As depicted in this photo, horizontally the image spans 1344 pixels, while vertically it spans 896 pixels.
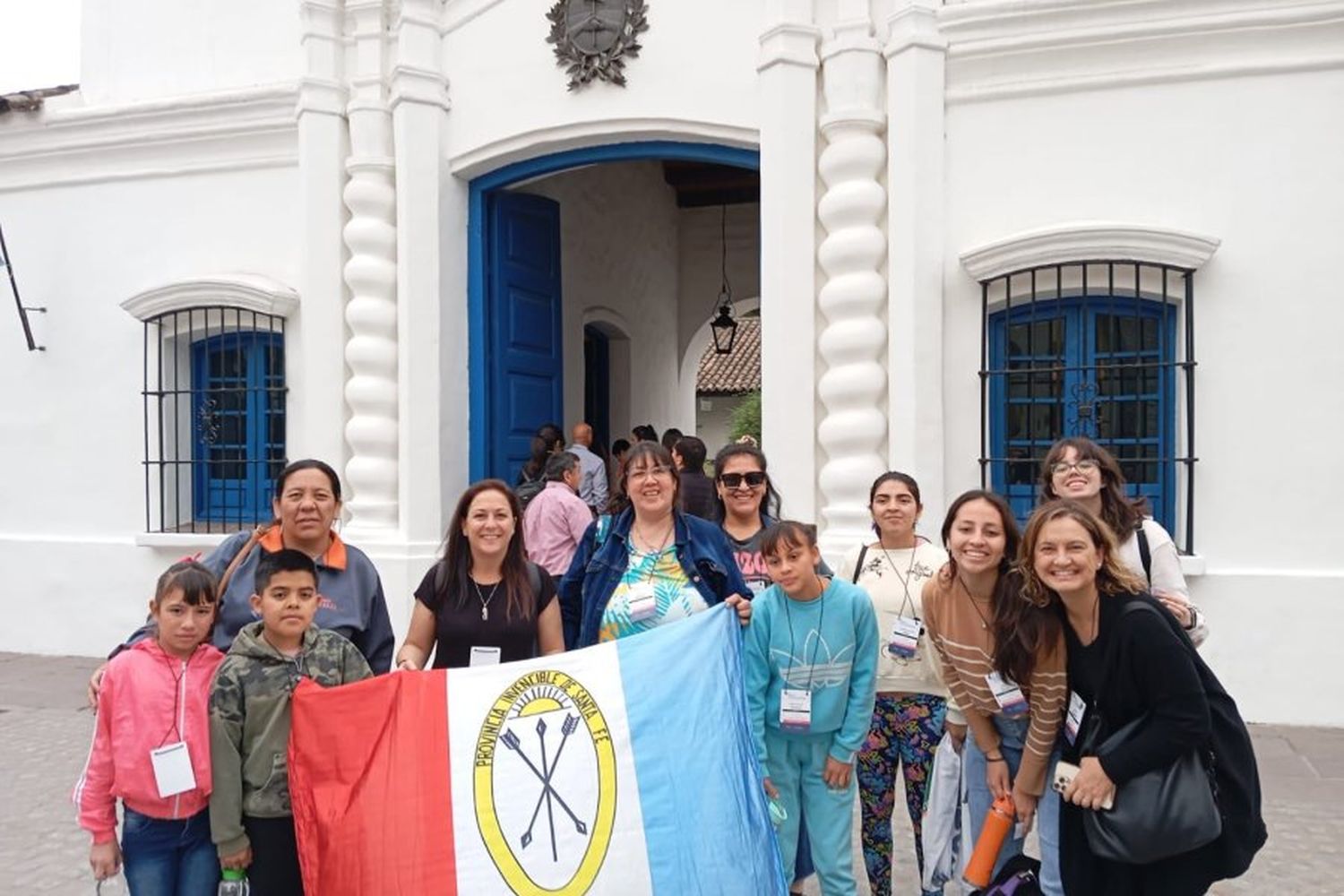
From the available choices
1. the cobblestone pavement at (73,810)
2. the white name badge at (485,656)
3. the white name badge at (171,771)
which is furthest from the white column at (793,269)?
the white name badge at (171,771)

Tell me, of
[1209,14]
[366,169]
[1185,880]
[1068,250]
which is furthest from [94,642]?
[1209,14]

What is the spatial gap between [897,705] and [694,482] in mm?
2054

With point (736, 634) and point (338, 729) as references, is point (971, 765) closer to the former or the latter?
point (736, 634)

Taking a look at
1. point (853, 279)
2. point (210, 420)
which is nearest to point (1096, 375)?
point (853, 279)

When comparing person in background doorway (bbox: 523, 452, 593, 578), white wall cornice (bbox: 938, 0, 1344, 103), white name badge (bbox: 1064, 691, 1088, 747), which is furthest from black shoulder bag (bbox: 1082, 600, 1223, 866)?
white wall cornice (bbox: 938, 0, 1344, 103)

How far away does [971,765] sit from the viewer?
11.8 ft

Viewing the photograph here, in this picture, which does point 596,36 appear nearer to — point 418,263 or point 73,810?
point 418,263

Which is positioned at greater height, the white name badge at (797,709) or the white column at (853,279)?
the white column at (853,279)

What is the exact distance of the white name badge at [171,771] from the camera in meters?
2.90

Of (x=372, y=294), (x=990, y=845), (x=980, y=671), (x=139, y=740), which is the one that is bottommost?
(x=990, y=845)

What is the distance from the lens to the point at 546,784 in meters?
3.08

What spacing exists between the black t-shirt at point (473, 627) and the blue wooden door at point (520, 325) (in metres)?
4.48

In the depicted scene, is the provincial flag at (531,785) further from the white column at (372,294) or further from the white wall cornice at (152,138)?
the white wall cornice at (152,138)

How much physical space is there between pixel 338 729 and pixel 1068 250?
4.94 m
